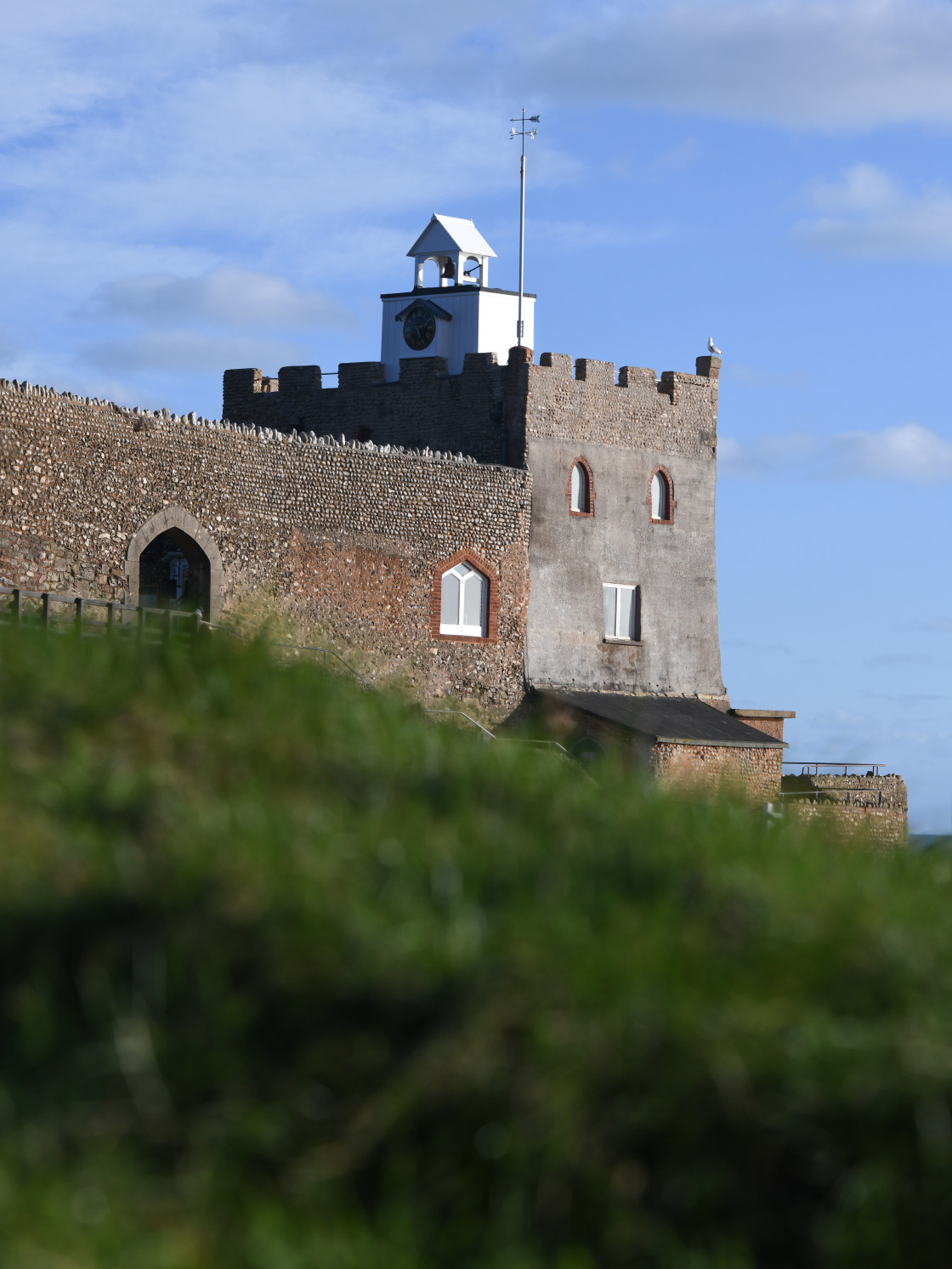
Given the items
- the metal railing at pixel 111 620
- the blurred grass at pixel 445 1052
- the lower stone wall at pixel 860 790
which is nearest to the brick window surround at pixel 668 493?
the lower stone wall at pixel 860 790

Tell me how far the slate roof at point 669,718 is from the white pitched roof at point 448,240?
2226 centimetres

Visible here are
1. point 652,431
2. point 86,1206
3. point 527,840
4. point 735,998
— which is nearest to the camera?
point 86,1206

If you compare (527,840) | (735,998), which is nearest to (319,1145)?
(735,998)

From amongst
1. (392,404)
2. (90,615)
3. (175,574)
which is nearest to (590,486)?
(392,404)

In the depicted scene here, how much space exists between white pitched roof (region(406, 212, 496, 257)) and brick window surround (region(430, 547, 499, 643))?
22.2 meters

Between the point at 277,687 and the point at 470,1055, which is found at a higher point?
the point at 277,687

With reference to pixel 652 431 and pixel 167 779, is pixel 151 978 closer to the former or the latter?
pixel 167 779

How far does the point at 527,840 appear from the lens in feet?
19.6

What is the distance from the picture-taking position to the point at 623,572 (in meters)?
32.7

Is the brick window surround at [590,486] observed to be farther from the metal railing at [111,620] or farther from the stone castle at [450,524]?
the metal railing at [111,620]

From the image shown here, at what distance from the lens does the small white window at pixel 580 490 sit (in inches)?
1256

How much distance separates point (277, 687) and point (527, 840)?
187 centimetres

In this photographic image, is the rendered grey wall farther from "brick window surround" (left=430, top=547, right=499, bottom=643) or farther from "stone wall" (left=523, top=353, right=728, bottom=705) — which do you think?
"brick window surround" (left=430, top=547, right=499, bottom=643)

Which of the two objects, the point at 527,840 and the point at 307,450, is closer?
the point at 527,840
